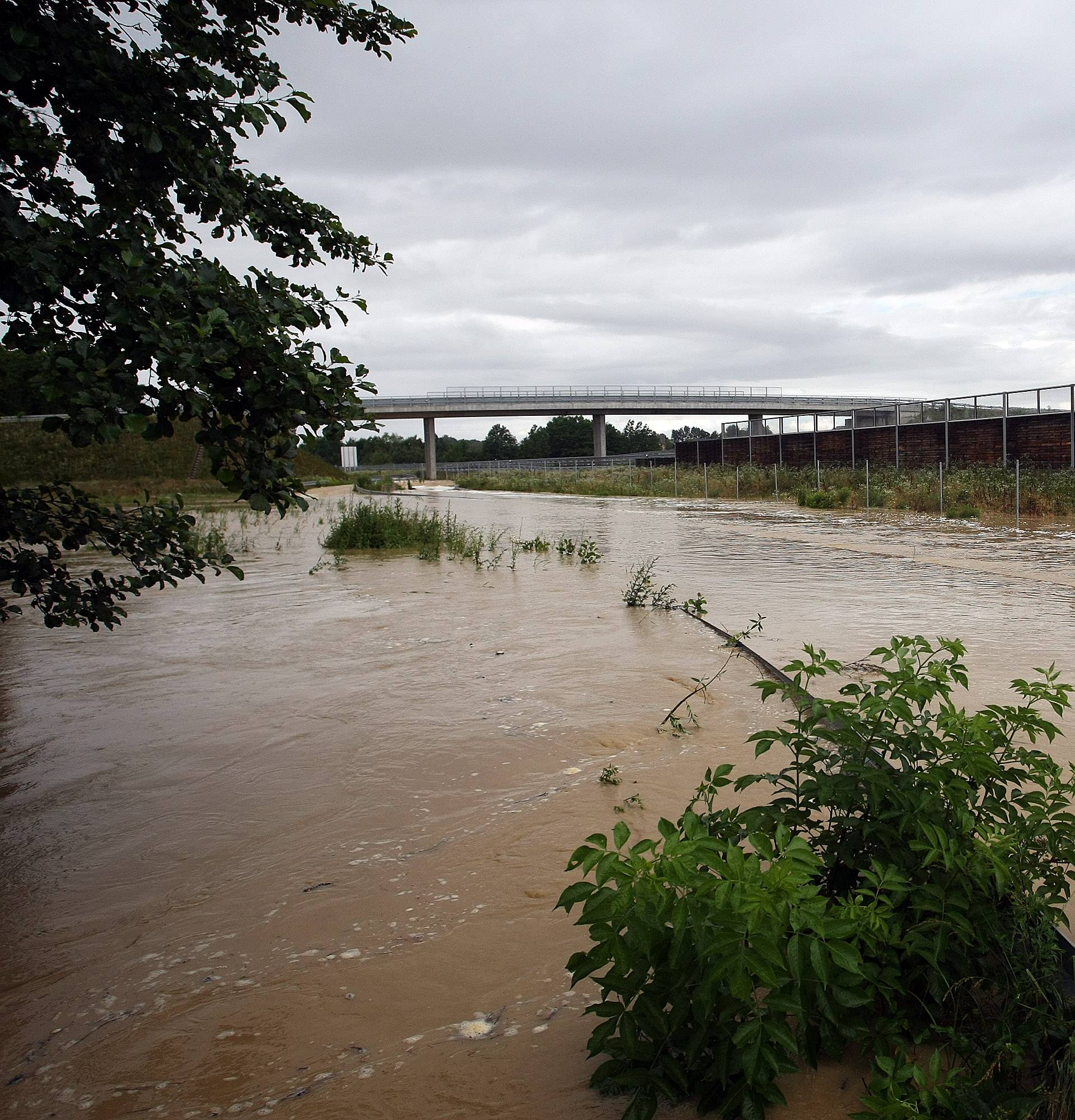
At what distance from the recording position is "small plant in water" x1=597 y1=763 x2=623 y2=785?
5.14 m

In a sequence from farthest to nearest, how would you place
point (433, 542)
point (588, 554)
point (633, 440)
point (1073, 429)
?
point (633, 440) → point (1073, 429) → point (433, 542) → point (588, 554)

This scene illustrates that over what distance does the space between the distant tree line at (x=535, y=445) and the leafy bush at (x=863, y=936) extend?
137 meters

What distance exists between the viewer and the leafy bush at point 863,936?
2.28m

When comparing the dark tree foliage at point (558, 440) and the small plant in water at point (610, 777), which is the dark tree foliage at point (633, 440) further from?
the small plant in water at point (610, 777)

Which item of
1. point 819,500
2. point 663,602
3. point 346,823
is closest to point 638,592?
point 663,602

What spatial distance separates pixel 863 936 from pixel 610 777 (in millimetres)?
2770

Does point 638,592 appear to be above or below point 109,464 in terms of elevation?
below

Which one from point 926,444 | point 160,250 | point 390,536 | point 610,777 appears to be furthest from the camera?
point 926,444

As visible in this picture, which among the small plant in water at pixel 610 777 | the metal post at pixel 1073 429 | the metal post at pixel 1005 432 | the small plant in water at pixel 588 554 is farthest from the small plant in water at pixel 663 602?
the metal post at pixel 1005 432

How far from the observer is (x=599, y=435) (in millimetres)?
96000

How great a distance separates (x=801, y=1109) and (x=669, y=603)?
8176mm

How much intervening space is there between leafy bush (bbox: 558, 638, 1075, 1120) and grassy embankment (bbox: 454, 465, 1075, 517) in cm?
2506

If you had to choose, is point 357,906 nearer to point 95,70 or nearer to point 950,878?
point 950,878

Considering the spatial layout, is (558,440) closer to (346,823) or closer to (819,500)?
(819,500)
